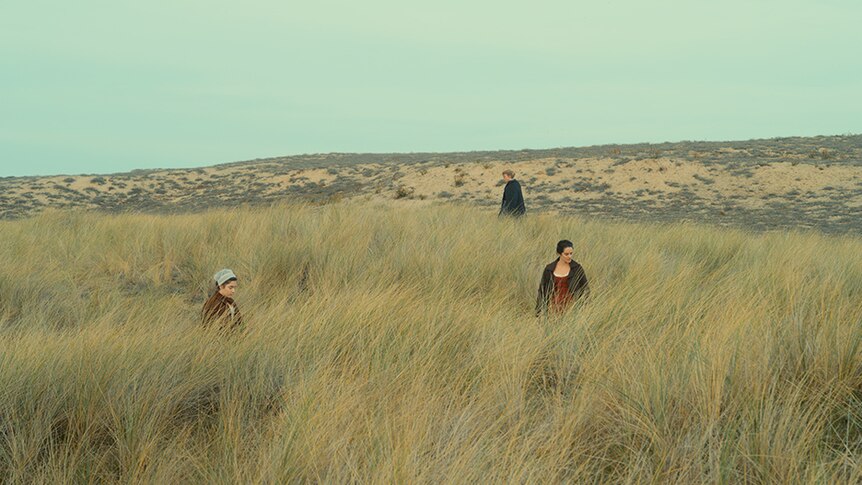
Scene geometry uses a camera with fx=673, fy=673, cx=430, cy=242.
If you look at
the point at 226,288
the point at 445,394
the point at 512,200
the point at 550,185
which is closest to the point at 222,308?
the point at 226,288

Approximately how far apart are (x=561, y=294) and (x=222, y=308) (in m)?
2.68

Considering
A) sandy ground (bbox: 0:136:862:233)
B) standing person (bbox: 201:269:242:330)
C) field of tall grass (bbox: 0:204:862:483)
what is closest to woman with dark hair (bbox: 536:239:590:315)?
field of tall grass (bbox: 0:204:862:483)

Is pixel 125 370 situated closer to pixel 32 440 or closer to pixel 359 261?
pixel 32 440

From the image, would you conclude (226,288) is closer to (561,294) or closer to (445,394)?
(445,394)

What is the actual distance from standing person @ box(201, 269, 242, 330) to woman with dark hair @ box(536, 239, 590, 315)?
2.39 m

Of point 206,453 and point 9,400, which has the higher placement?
point 9,400

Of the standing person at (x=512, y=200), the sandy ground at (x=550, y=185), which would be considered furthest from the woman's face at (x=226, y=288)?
the sandy ground at (x=550, y=185)

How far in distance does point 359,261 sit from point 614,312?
353cm

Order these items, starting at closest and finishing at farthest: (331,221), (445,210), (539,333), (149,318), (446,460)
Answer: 1. (446,460)
2. (539,333)
3. (149,318)
4. (331,221)
5. (445,210)

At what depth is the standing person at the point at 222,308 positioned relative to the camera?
463 cm

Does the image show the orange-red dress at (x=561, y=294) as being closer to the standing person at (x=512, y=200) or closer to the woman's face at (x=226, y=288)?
the woman's face at (x=226, y=288)

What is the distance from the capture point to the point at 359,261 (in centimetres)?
752

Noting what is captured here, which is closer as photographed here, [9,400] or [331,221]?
[9,400]

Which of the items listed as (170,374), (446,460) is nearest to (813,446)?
(446,460)
